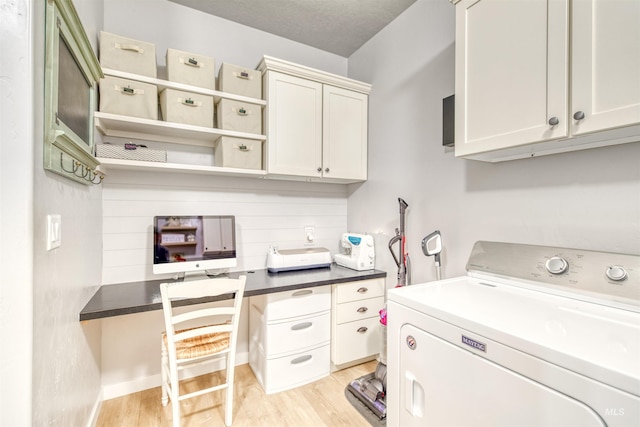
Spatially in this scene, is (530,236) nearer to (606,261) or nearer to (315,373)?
(606,261)

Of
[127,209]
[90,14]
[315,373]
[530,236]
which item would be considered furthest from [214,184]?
[530,236]

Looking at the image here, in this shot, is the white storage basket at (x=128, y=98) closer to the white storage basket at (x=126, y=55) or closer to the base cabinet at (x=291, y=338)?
the white storage basket at (x=126, y=55)

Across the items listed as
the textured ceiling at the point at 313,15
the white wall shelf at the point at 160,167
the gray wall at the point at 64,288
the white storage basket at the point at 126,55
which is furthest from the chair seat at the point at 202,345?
the textured ceiling at the point at 313,15

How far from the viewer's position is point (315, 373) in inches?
85.6

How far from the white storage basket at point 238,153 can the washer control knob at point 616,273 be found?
6.51ft

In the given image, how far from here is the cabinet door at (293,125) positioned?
2201 mm

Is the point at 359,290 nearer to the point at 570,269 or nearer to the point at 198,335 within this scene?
the point at 198,335

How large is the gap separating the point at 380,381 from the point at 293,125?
1954mm

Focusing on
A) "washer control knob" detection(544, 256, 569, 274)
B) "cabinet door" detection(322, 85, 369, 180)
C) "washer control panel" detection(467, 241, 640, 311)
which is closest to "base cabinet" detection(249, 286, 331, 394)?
"cabinet door" detection(322, 85, 369, 180)

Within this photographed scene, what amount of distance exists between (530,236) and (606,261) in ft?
1.19

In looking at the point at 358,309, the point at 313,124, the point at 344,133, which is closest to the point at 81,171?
the point at 313,124

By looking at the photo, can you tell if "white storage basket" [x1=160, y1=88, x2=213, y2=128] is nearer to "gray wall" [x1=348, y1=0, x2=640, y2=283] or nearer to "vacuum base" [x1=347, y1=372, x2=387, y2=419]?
"gray wall" [x1=348, y1=0, x2=640, y2=283]

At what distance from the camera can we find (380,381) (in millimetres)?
1976

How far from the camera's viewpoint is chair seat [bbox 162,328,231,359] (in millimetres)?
1673
